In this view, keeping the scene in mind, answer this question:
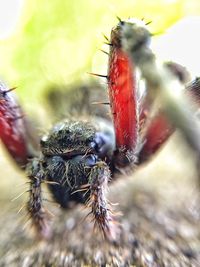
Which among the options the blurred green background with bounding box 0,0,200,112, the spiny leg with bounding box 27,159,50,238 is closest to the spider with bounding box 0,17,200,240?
the spiny leg with bounding box 27,159,50,238

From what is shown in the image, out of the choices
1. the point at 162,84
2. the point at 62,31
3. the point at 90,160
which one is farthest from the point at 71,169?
the point at 62,31

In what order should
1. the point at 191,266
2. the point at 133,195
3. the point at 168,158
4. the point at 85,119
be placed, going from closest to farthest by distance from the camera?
1. the point at 191,266
2. the point at 85,119
3. the point at 133,195
4. the point at 168,158

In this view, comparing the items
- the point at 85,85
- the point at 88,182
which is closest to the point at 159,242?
the point at 88,182

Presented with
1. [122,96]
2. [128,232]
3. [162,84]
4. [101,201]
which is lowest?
[128,232]

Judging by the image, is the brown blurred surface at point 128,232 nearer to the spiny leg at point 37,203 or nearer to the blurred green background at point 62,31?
the spiny leg at point 37,203

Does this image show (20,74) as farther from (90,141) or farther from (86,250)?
(86,250)

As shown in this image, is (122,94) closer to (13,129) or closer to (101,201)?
(101,201)
